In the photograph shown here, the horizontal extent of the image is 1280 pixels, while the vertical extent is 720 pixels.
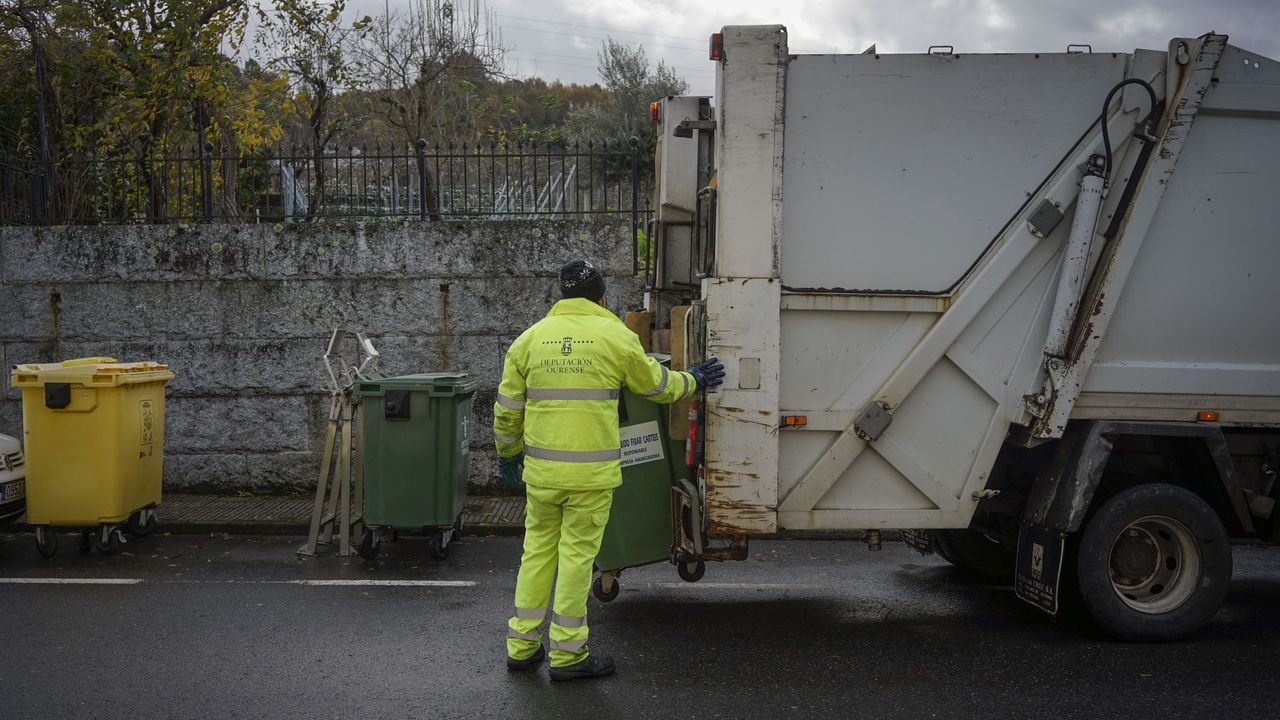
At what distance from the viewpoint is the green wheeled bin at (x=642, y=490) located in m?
4.68

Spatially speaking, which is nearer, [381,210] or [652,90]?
[381,210]

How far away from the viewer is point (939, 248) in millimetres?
4305

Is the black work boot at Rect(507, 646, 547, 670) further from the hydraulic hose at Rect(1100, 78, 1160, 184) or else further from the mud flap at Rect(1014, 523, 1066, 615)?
the hydraulic hose at Rect(1100, 78, 1160, 184)

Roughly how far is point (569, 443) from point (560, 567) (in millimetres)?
497

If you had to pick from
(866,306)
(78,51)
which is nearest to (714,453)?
(866,306)

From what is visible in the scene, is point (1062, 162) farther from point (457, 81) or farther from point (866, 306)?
point (457, 81)

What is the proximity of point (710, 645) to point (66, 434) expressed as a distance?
4304mm

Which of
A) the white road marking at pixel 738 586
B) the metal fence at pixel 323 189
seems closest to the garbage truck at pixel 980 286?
the white road marking at pixel 738 586

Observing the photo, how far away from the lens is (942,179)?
429 centimetres

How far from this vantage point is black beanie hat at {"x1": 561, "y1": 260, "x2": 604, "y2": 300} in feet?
14.1

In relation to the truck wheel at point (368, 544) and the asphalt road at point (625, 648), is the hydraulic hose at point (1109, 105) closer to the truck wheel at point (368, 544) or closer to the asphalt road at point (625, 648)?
the asphalt road at point (625, 648)

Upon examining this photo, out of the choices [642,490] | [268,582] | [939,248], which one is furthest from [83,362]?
[939,248]

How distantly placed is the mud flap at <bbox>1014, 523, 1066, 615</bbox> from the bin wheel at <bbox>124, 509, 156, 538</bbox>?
5374 millimetres

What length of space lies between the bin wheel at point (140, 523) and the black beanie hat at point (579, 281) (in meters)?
3.98
